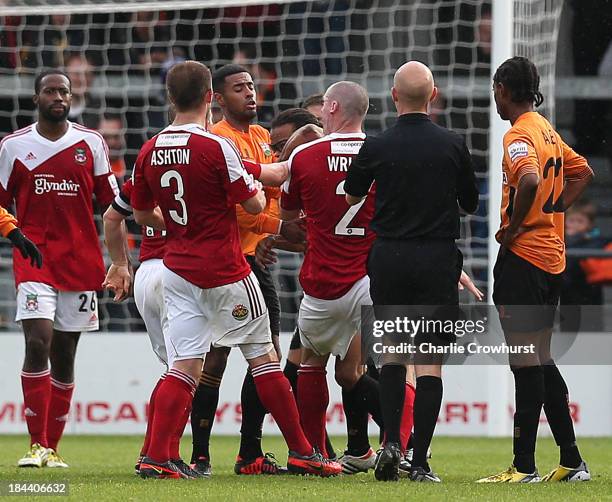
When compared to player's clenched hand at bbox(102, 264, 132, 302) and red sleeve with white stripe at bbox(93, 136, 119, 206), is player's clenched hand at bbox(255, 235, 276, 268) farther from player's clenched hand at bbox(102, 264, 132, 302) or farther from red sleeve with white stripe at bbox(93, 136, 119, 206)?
red sleeve with white stripe at bbox(93, 136, 119, 206)

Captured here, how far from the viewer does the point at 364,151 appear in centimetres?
619

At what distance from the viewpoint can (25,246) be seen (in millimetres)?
7281

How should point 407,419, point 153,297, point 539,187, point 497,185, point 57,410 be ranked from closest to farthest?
point 539,187
point 407,419
point 153,297
point 57,410
point 497,185

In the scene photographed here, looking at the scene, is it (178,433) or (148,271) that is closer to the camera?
(178,433)

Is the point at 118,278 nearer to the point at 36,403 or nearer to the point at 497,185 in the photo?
the point at 36,403

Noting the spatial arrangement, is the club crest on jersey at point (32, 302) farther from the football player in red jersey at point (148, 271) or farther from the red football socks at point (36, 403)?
the football player in red jersey at point (148, 271)

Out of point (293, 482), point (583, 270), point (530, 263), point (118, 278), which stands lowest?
point (293, 482)

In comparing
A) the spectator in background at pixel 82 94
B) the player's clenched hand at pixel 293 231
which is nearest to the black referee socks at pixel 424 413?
the player's clenched hand at pixel 293 231

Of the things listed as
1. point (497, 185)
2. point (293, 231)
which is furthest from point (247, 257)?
point (497, 185)

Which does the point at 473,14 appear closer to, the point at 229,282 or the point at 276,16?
the point at 276,16

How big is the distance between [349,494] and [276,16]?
7940 millimetres

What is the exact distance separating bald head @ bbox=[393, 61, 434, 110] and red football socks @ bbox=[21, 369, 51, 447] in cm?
290

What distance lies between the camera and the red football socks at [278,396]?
6402 millimetres

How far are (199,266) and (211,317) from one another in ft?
0.87
